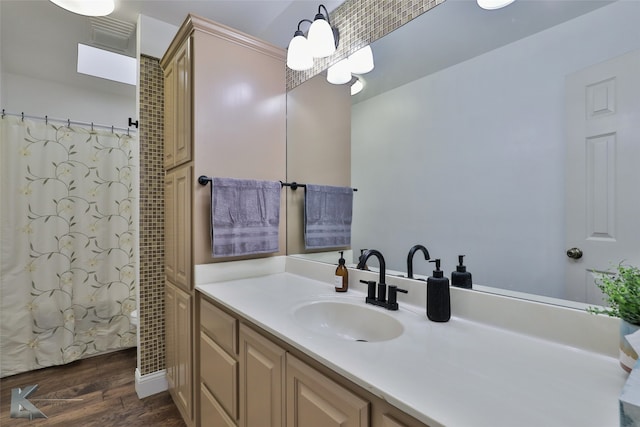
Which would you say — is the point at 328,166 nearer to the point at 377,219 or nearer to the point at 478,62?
the point at 377,219

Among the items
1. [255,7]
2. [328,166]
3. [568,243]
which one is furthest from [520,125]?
[255,7]

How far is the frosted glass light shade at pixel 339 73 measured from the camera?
158cm

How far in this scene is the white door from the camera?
0.78 m

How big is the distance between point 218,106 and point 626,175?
1.65 metres

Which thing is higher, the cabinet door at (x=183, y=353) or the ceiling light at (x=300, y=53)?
the ceiling light at (x=300, y=53)

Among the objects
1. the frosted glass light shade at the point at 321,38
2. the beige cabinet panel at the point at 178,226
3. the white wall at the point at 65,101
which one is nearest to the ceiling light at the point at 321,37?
the frosted glass light shade at the point at 321,38

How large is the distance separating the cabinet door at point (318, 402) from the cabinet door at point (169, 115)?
1.49m

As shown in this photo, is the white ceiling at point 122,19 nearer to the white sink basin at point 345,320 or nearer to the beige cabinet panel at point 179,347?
the white sink basin at point 345,320

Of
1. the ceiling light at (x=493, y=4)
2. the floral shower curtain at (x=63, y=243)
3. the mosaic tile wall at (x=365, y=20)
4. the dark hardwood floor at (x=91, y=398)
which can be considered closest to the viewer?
the ceiling light at (x=493, y=4)

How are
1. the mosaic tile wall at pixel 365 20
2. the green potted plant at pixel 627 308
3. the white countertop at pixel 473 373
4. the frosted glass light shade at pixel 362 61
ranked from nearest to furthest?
1. the white countertop at pixel 473 373
2. the green potted plant at pixel 627 308
3. the mosaic tile wall at pixel 365 20
4. the frosted glass light shade at pixel 362 61

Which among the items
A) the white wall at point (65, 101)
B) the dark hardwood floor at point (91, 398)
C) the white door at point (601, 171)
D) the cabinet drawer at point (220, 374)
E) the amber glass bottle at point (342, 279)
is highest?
the white wall at point (65, 101)

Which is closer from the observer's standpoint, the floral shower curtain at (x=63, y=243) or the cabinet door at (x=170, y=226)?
the cabinet door at (x=170, y=226)

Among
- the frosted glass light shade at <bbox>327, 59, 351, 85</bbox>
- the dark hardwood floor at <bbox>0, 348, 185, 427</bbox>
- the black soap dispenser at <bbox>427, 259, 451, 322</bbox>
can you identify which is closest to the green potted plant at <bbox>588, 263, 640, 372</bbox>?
the black soap dispenser at <bbox>427, 259, 451, 322</bbox>

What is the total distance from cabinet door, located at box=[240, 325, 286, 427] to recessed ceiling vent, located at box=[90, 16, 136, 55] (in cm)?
215
